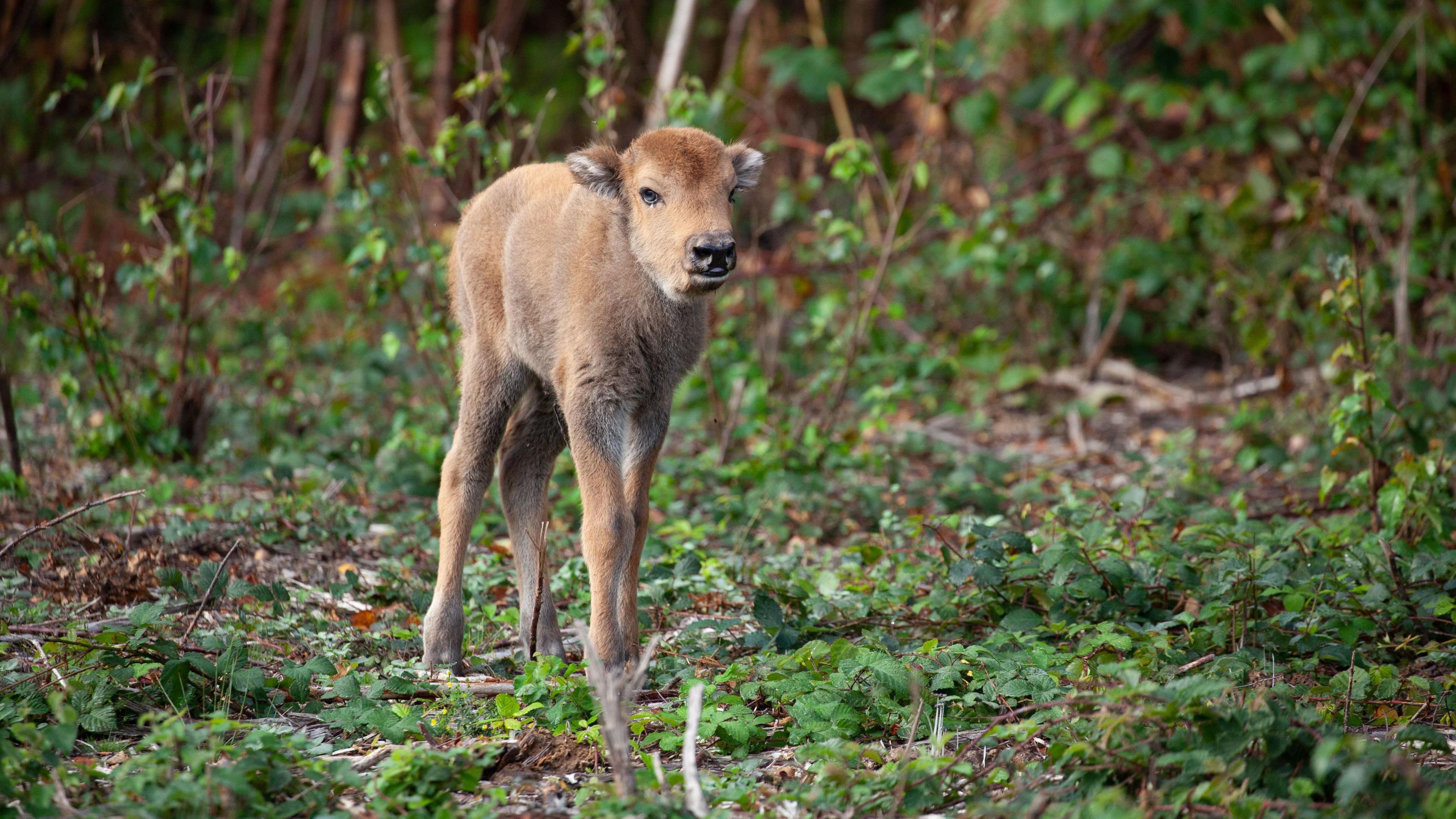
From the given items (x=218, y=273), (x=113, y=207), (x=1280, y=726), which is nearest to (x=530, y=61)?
(x=113, y=207)

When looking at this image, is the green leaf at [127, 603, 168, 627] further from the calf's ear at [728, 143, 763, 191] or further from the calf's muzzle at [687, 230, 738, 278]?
the calf's ear at [728, 143, 763, 191]

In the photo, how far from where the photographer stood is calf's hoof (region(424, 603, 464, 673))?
18.5 ft

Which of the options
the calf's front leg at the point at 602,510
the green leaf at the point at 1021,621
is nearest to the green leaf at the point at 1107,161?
the green leaf at the point at 1021,621

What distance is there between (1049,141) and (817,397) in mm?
4882

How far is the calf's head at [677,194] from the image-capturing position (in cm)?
538

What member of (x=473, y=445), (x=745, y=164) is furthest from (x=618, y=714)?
(x=745, y=164)

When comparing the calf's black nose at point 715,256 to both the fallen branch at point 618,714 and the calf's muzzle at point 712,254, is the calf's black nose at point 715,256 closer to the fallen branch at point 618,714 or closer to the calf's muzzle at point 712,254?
the calf's muzzle at point 712,254

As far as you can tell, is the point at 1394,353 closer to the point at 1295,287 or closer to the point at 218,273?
the point at 1295,287

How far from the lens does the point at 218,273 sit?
9438 mm

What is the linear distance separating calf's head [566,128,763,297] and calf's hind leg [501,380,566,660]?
1.00 m

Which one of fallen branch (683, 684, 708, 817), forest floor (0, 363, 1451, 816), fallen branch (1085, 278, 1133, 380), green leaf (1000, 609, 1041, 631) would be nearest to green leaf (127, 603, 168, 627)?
forest floor (0, 363, 1451, 816)

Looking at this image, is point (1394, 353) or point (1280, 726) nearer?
point (1280, 726)

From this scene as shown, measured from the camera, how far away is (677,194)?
18.1 ft

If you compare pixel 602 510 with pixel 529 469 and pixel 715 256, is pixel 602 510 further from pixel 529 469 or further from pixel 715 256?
pixel 715 256
